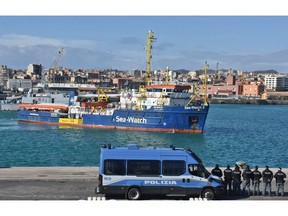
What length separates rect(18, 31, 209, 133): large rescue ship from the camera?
42.6 m

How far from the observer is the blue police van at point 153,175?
11492mm

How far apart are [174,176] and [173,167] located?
202mm

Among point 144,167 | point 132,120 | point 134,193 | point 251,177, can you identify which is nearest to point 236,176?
point 251,177

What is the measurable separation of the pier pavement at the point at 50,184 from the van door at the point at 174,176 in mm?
1000

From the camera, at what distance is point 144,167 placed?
11.7 meters

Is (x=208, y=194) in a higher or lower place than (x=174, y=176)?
lower

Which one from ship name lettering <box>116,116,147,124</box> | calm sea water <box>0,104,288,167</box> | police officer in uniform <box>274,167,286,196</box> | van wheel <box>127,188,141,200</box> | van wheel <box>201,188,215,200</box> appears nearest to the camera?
van wheel <box>127,188,141,200</box>

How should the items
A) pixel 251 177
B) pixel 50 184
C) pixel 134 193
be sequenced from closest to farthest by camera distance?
pixel 134 193
pixel 251 177
pixel 50 184

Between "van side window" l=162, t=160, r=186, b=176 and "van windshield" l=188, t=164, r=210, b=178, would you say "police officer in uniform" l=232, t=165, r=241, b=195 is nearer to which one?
"van windshield" l=188, t=164, r=210, b=178

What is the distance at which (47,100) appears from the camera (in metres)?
75.6

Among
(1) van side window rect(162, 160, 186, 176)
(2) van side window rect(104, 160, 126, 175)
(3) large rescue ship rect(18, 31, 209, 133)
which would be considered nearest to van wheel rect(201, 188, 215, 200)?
(1) van side window rect(162, 160, 186, 176)

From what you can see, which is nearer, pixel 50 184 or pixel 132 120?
pixel 50 184

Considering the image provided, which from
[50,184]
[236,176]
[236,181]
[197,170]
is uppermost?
[197,170]

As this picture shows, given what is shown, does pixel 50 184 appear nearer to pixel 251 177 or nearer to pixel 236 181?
pixel 236 181
